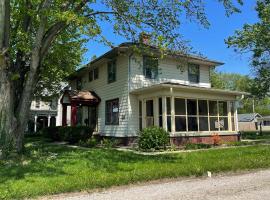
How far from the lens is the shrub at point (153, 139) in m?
15.8

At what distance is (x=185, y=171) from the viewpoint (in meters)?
9.09

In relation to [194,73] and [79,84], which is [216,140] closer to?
[194,73]

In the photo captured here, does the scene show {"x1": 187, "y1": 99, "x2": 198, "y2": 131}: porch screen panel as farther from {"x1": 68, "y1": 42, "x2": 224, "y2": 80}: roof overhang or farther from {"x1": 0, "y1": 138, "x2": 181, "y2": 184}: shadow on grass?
{"x1": 0, "y1": 138, "x2": 181, "y2": 184}: shadow on grass

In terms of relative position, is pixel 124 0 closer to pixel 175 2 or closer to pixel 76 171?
pixel 175 2

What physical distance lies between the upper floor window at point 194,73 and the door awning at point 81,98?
656 centimetres

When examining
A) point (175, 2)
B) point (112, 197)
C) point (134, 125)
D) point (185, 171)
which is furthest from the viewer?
point (134, 125)

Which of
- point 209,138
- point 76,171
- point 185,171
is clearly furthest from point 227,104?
point 76,171

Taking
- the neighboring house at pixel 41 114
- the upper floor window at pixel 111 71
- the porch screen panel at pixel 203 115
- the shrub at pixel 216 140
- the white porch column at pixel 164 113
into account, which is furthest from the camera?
the neighboring house at pixel 41 114

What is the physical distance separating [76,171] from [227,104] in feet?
47.2

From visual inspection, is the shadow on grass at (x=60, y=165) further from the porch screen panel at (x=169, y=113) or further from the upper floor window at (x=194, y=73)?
the upper floor window at (x=194, y=73)

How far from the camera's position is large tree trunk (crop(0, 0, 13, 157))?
11.1 metres

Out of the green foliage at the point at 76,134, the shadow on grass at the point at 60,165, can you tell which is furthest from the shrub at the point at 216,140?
the shadow on grass at the point at 60,165

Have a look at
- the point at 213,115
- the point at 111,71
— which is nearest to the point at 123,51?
the point at 111,71

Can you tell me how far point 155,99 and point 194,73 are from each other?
203 inches
